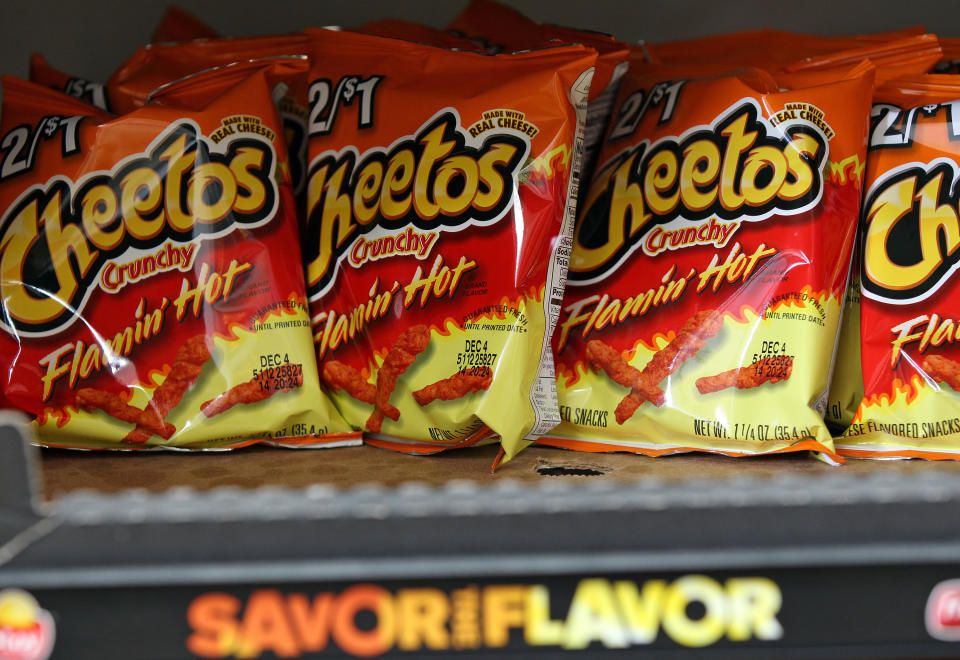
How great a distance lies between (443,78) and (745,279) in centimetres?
49

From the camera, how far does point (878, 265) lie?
3.70ft

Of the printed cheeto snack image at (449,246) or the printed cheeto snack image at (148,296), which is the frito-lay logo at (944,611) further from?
the printed cheeto snack image at (148,296)

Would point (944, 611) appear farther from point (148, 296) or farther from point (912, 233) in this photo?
point (148, 296)

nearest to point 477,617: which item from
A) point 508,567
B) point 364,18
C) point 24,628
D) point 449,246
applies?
point 508,567

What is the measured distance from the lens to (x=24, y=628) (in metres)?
0.51

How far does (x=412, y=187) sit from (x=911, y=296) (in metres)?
0.66

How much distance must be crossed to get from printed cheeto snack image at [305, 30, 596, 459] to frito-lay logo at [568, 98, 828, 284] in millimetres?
98

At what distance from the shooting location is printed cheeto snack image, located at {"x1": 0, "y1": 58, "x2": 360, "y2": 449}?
3.68 feet

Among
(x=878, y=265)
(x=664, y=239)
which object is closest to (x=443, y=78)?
(x=664, y=239)

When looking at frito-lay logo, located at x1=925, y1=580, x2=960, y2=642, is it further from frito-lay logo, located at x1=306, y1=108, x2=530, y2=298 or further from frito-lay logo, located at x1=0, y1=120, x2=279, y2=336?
frito-lay logo, located at x1=0, y1=120, x2=279, y2=336

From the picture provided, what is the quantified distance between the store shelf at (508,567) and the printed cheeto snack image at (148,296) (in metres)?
0.62

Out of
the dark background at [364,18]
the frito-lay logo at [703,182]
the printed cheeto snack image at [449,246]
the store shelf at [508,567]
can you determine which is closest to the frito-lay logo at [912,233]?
the frito-lay logo at [703,182]

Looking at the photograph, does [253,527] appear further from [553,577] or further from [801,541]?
[801,541]

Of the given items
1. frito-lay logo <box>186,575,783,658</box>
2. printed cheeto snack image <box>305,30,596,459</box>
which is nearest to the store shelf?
frito-lay logo <box>186,575,783,658</box>
